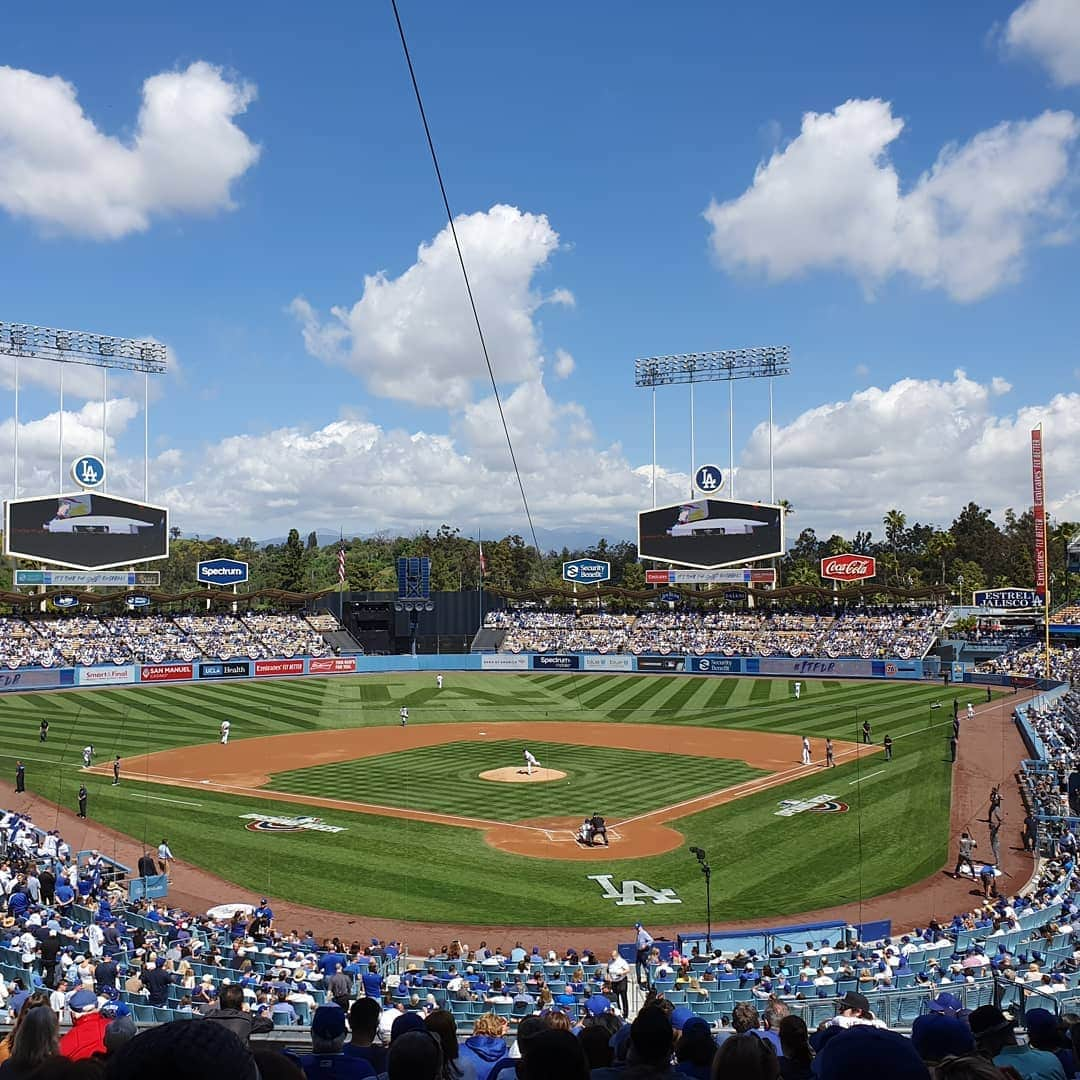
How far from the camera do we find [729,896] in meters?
23.9

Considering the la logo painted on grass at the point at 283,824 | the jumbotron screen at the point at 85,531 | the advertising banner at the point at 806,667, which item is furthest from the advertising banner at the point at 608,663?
the la logo painted on grass at the point at 283,824

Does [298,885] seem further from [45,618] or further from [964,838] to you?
[45,618]

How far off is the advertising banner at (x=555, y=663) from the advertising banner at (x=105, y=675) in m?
30.6

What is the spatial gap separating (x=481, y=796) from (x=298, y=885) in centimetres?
1049

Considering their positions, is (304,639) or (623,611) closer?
(304,639)

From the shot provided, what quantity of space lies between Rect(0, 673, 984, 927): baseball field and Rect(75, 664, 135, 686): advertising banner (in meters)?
4.63

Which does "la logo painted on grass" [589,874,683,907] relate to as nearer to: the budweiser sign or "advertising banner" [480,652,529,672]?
"advertising banner" [480,652,529,672]

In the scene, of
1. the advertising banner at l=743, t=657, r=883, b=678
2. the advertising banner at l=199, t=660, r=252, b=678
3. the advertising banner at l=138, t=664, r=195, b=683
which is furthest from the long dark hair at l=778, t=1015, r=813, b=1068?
the advertising banner at l=199, t=660, r=252, b=678

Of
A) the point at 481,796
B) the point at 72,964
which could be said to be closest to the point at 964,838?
the point at 481,796

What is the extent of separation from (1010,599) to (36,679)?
230 ft

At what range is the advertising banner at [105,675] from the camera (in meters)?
63.6

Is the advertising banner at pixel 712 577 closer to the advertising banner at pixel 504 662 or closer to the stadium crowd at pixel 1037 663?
the advertising banner at pixel 504 662

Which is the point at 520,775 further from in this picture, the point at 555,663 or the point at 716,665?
the point at 555,663

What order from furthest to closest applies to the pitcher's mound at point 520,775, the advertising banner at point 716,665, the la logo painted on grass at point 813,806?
the advertising banner at point 716,665 < the pitcher's mound at point 520,775 < the la logo painted on grass at point 813,806
